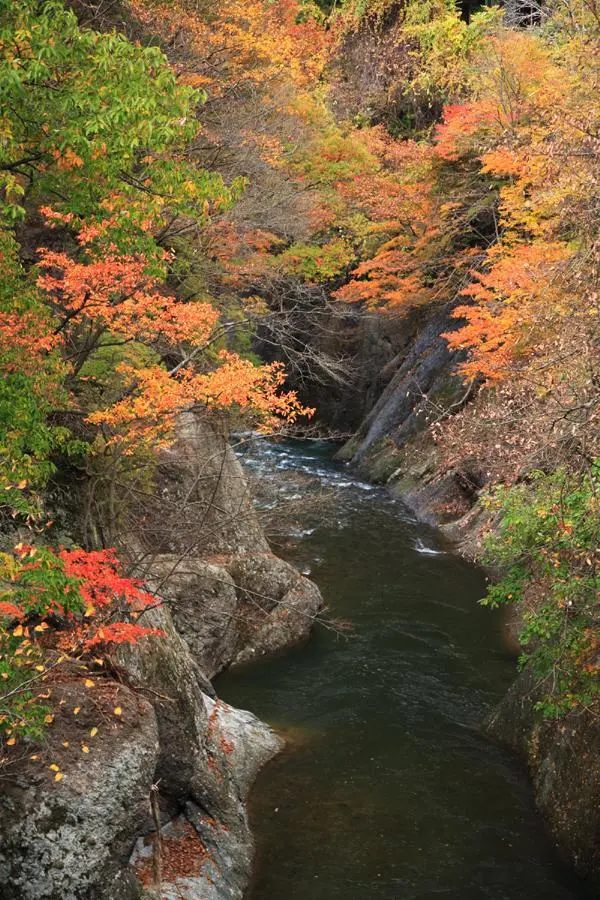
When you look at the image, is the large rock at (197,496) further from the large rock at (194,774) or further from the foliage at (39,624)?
the foliage at (39,624)

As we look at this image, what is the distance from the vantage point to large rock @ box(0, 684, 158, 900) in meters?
7.29

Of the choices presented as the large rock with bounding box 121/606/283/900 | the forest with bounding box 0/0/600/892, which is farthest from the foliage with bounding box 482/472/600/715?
the large rock with bounding box 121/606/283/900

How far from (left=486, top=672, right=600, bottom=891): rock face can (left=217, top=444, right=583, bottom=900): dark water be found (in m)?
0.28

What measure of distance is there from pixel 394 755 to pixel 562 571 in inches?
193

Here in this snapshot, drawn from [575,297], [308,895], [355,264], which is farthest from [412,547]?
[355,264]

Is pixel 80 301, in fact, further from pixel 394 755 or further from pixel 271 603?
pixel 394 755

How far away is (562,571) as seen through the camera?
9414 millimetres

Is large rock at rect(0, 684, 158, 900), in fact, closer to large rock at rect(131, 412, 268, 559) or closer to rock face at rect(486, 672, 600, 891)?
rock face at rect(486, 672, 600, 891)

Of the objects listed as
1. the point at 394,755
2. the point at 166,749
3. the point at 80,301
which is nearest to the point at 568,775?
the point at 394,755

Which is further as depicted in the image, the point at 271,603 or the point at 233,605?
the point at 271,603

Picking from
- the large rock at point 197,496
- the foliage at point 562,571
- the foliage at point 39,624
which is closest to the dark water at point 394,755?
the foliage at point 562,571

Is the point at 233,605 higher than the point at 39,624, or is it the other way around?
the point at 39,624

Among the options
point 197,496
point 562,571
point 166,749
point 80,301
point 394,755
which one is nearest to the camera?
point 562,571

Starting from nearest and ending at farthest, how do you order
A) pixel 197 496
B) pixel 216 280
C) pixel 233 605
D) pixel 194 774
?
pixel 194 774 < pixel 233 605 < pixel 197 496 < pixel 216 280
